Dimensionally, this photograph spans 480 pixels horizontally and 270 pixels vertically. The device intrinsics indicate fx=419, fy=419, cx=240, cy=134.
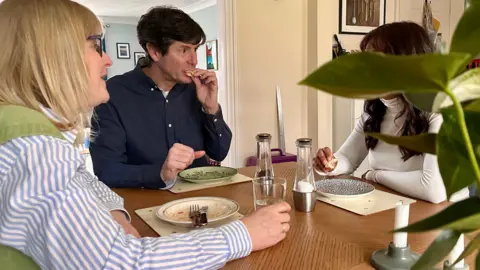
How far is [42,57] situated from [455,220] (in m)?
0.78

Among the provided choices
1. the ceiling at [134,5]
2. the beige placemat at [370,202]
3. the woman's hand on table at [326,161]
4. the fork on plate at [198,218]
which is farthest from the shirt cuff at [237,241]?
the ceiling at [134,5]

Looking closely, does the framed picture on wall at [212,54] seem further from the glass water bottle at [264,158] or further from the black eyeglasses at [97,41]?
the black eyeglasses at [97,41]

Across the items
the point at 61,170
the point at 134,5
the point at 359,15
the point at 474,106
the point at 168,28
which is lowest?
the point at 61,170

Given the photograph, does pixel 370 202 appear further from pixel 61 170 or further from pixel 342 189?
pixel 61 170

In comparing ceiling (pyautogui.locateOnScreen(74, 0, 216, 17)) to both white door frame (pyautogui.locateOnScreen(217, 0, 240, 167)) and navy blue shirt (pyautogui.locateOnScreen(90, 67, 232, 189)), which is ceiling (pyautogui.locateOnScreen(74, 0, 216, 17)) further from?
navy blue shirt (pyautogui.locateOnScreen(90, 67, 232, 189))

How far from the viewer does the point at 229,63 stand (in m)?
3.10

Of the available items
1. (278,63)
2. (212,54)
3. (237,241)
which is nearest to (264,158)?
(237,241)

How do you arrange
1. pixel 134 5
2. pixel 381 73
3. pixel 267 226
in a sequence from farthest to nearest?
pixel 134 5
pixel 267 226
pixel 381 73

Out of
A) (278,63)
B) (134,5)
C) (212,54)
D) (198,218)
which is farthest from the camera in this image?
(134,5)

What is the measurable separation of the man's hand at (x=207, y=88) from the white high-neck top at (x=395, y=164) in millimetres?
623

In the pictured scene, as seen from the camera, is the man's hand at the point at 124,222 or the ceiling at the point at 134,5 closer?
the man's hand at the point at 124,222

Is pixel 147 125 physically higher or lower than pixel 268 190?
higher

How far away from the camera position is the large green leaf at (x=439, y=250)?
35 cm

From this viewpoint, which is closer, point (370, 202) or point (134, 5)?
point (370, 202)
